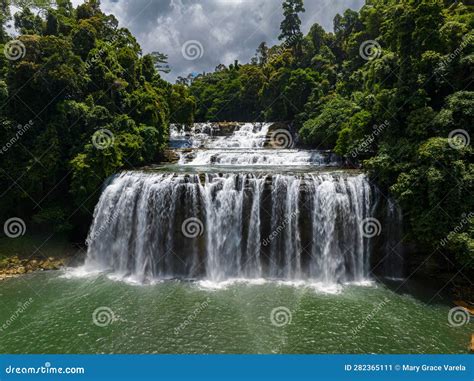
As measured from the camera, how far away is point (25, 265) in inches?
513

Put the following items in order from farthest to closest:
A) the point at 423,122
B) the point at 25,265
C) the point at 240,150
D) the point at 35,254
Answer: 1. the point at 240,150
2. the point at 35,254
3. the point at 25,265
4. the point at 423,122

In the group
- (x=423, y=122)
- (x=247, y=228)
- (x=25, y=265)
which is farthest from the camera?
(x=25, y=265)

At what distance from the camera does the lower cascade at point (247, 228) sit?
39.6ft

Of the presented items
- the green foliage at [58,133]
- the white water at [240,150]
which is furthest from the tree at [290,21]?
the green foliage at [58,133]

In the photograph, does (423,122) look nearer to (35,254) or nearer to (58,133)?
(58,133)

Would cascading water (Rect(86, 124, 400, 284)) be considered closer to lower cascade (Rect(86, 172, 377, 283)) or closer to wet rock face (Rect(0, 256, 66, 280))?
lower cascade (Rect(86, 172, 377, 283))

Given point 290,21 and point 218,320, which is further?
point 290,21

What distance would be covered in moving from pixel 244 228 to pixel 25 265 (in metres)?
9.90

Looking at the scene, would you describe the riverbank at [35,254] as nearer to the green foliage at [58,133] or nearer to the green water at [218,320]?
the green foliage at [58,133]

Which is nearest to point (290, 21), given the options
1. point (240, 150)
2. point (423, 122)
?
point (240, 150)

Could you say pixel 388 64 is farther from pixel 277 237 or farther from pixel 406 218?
pixel 277 237

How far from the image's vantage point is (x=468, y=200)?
970 centimetres

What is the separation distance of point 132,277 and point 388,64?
50.3 feet


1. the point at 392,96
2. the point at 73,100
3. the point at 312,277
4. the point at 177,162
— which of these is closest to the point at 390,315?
the point at 312,277
